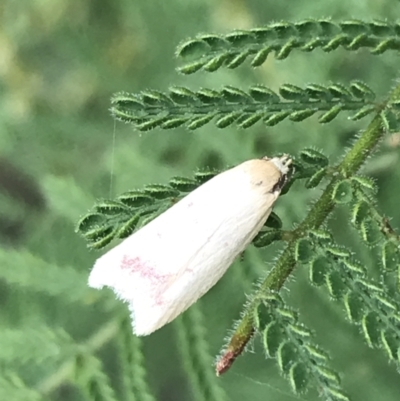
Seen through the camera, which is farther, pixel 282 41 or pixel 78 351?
pixel 78 351

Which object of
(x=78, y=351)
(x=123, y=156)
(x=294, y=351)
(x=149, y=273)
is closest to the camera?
(x=294, y=351)

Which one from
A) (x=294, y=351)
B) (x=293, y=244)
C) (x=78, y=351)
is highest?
(x=78, y=351)

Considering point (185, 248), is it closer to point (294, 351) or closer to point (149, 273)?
point (149, 273)

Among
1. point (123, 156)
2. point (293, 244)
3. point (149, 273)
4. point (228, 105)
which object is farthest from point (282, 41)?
point (123, 156)

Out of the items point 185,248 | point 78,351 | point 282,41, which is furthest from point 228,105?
point 78,351

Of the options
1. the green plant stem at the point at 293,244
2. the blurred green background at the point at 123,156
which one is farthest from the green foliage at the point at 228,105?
the blurred green background at the point at 123,156

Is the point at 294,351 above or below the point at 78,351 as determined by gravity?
below

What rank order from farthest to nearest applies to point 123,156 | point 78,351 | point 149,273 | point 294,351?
1. point 123,156
2. point 78,351
3. point 149,273
4. point 294,351
